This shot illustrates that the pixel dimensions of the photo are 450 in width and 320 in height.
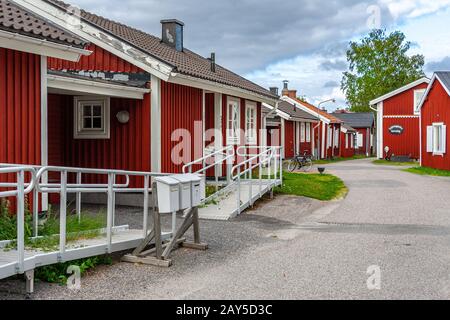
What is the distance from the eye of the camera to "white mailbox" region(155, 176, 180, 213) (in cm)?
737

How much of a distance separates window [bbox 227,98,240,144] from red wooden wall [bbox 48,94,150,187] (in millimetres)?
4396

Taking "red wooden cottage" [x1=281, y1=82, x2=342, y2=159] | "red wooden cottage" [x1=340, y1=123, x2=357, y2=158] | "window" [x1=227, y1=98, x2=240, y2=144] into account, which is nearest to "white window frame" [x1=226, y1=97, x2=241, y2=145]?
"window" [x1=227, y1=98, x2=240, y2=144]

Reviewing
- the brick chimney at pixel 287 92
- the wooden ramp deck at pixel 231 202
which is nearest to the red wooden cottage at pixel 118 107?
the wooden ramp deck at pixel 231 202

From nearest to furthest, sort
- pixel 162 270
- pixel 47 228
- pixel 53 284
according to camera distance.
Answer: pixel 53 284 → pixel 162 270 → pixel 47 228

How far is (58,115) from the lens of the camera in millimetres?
13266

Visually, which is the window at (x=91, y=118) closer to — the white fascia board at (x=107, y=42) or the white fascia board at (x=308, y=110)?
the white fascia board at (x=107, y=42)

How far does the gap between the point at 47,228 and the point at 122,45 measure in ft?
19.4

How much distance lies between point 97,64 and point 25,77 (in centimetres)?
441

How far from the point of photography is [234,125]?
56.9 feet

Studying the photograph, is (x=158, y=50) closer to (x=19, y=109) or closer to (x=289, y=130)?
(x=19, y=109)

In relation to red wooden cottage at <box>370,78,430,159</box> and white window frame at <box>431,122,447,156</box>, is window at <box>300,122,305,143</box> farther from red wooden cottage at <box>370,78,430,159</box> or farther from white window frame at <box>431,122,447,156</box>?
white window frame at <box>431,122,447,156</box>

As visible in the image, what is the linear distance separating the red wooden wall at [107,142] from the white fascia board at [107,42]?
0.69m

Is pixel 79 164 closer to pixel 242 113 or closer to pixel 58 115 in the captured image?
pixel 58 115
